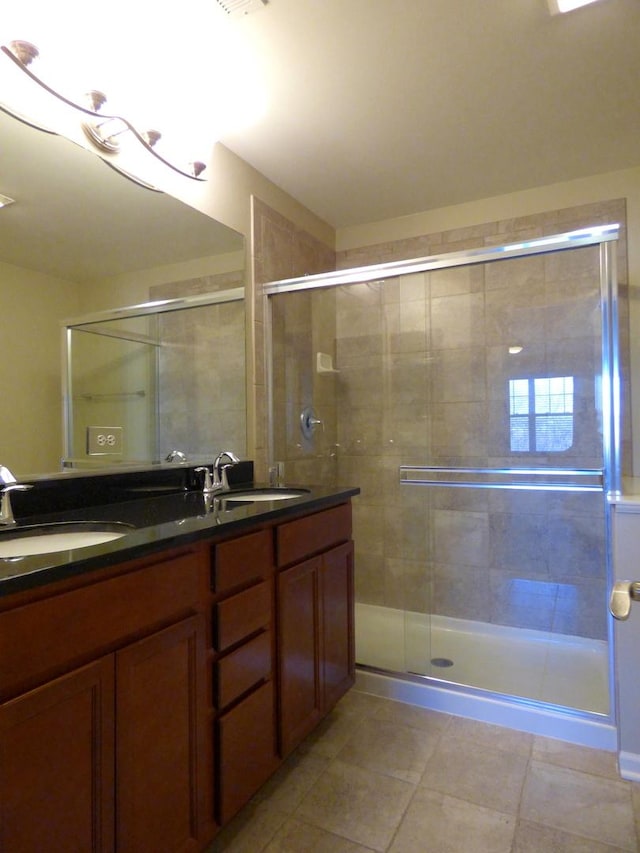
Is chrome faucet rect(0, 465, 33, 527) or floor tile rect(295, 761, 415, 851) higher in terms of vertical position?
chrome faucet rect(0, 465, 33, 527)

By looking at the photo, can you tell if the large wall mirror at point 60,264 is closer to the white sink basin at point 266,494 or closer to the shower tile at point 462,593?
the white sink basin at point 266,494

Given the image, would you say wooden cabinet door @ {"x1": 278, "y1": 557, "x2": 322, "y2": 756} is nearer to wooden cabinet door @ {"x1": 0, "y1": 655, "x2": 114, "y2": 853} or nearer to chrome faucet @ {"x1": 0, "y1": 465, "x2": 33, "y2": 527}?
wooden cabinet door @ {"x1": 0, "y1": 655, "x2": 114, "y2": 853}

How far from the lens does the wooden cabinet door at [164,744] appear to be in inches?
38.5

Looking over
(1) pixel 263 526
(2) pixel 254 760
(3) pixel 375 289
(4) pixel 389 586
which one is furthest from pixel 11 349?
(4) pixel 389 586

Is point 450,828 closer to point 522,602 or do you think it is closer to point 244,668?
point 244,668

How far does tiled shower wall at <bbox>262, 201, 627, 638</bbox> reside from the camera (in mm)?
2424

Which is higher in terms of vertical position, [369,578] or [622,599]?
[622,599]

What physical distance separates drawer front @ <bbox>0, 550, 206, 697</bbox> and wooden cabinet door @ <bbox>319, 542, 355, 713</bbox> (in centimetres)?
69

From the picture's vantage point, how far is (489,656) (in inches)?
92.7

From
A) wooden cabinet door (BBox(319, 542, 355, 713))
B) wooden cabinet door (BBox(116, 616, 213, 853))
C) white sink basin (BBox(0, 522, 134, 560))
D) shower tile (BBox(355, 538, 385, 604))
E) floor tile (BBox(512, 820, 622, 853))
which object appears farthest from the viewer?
shower tile (BBox(355, 538, 385, 604))

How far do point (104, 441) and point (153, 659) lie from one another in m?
0.81

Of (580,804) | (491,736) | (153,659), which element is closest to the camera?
(153,659)

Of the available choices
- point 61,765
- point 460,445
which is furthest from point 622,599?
point 460,445

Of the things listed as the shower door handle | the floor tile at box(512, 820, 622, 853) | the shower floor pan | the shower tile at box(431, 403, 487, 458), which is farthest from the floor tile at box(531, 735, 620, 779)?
the shower tile at box(431, 403, 487, 458)
